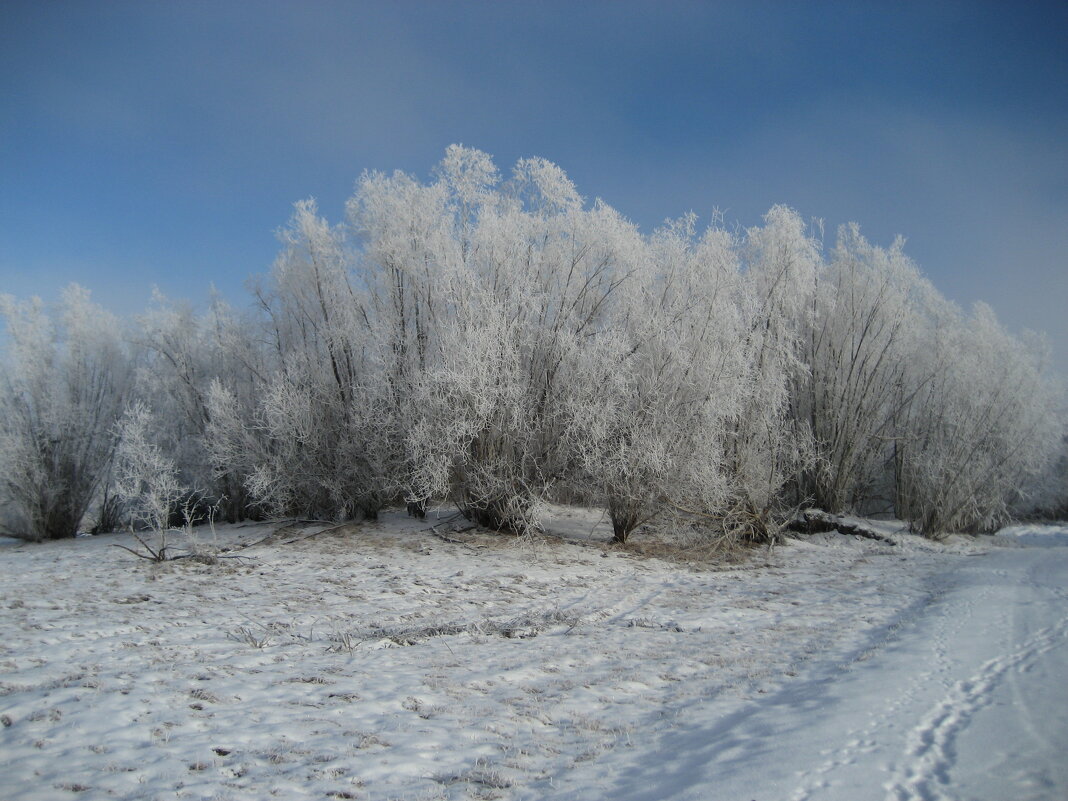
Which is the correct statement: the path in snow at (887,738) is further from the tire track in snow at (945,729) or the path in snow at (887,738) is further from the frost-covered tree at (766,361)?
the frost-covered tree at (766,361)

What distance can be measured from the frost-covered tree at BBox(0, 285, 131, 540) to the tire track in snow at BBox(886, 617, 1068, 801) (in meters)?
22.4

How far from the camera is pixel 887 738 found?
165 inches

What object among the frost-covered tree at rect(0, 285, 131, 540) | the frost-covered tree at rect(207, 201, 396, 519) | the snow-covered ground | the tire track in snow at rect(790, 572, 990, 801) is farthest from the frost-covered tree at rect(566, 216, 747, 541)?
the frost-covered tree at rect(0, 285, 131, 540)

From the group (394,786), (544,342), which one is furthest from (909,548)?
(394,786)

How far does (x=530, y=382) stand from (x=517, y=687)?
9590mm

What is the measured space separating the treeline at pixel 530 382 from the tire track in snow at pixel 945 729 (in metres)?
7.85

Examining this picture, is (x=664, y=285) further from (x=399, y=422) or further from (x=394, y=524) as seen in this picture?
(x=394, y=524)

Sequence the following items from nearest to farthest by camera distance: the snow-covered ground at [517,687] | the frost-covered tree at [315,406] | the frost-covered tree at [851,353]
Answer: the snow-covered ground at [517,687], the frost-covered tree at [315,406], the frost-covered tree at [851,353]

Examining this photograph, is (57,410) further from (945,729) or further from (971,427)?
(971,427)

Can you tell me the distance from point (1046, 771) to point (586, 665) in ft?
12.2

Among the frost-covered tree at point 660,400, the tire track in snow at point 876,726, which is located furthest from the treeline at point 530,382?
the tire track in snow at point 876,726

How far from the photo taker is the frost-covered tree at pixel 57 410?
19.3 metres

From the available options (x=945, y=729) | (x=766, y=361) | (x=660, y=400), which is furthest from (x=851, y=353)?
(x=945, y=729)

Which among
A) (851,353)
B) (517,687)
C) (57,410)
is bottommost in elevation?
(517,687)
